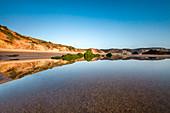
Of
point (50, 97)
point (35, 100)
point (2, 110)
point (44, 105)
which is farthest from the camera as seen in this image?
point (50, 97)

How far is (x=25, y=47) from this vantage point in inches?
1724

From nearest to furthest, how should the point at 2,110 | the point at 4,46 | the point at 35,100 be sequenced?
the point at 2,110 < the point at 35,100 < the point at 4,46

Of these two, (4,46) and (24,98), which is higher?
(4,46)

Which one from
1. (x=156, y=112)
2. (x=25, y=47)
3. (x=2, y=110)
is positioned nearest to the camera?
(x=156, y=112)

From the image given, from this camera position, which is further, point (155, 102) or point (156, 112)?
point (155, 102)

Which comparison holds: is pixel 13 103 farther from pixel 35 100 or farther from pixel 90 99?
pixel 90 99

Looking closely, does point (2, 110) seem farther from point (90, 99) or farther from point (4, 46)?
point (4, 46)

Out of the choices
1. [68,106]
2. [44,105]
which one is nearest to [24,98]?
[44,105]

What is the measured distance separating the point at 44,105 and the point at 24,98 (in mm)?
817

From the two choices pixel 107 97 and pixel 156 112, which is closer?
pixel 156 112

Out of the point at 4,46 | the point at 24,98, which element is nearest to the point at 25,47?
the point at 4,46

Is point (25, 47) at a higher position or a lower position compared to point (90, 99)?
higher

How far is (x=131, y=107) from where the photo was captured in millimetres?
2379

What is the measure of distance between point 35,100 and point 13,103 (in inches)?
20.0
